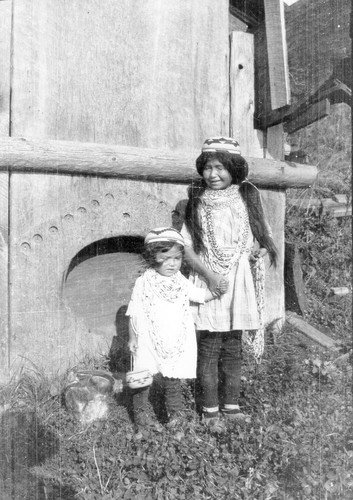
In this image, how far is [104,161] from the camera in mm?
4434

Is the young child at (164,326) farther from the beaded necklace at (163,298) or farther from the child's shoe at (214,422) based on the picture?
the child's shoe at (214,422)

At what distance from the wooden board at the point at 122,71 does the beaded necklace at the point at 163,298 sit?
4.26 feet

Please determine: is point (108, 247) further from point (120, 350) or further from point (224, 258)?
point (224, 258)

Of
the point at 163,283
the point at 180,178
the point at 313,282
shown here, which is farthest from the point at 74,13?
the point at 313,282

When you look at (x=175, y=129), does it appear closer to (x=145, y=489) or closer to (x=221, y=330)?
(x=221, y=330)

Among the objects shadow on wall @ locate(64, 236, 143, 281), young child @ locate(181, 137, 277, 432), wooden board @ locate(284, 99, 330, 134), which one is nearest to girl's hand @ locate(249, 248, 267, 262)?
young child @ locate(181, 137, 277, 432)

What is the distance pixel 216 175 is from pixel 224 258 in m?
0.56

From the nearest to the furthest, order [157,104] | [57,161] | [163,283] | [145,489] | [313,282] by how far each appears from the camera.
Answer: [145,489]
[163,283]
[57,161]
[157,104]
[313,282]

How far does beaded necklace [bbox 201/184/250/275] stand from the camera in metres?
4.08

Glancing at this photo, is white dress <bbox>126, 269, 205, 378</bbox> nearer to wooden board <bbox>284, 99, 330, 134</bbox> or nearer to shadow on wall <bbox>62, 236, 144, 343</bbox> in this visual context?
shadow on wall <bbox>62, 236, 144, 343</bbox>

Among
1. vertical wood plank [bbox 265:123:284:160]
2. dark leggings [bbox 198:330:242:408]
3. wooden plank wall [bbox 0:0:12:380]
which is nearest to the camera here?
dark leggings [bbox 198:330:242:408]

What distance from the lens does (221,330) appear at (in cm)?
402

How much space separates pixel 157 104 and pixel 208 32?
30.7 inches

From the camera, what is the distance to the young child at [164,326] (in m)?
3.81
